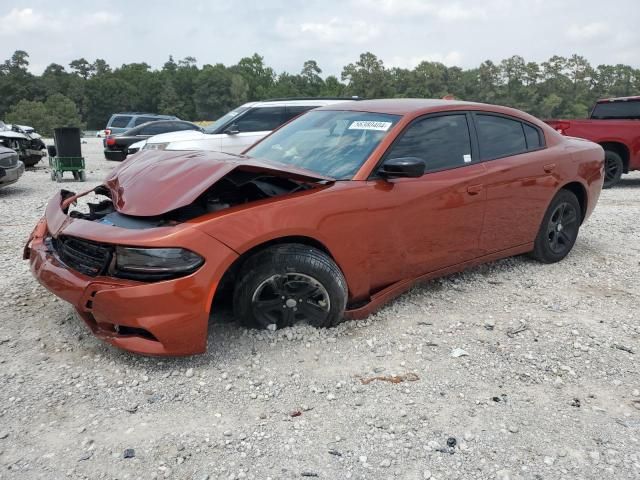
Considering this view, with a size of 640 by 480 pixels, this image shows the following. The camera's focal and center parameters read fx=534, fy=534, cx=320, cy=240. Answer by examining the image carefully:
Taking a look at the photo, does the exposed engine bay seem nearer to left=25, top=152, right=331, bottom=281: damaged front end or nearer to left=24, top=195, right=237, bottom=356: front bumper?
left=25, top=152, right=331, bottom=281: damaged front end

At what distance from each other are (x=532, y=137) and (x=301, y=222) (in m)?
2.65

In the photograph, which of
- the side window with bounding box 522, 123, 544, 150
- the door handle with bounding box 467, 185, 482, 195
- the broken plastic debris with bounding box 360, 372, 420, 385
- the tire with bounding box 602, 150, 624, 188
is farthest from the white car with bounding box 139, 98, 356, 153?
the broken plastic debris with bounding box 360, 372, 420, 385

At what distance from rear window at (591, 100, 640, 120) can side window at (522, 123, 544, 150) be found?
7.21 m

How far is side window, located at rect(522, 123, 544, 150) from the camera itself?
4.69 metres

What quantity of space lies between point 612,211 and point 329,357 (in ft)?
20.8

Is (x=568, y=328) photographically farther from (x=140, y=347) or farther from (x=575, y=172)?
(x=140, y=347)

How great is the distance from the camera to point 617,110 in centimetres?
1083

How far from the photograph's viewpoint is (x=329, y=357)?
10.5 ft

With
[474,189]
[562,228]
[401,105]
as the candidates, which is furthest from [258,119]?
[474,189]

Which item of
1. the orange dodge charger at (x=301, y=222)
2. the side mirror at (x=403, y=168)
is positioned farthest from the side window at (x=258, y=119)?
the side mirror at (x=403, y=168)

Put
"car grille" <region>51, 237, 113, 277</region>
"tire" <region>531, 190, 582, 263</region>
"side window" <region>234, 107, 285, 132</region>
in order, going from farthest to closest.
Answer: "side window" <region>234, 107, 285, 132</region> → "tire" <region>531, 190, 582, 263</region> → "car grille" <region>51, 237, 113, 277</region>

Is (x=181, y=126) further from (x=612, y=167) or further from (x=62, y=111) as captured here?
(x=62, y=111)

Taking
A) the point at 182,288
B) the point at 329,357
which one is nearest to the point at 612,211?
the point at 329,357

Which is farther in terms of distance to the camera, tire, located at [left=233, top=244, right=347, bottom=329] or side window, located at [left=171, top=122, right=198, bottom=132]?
side window, located at [left=171, top=122, right=198, bottom=132]
